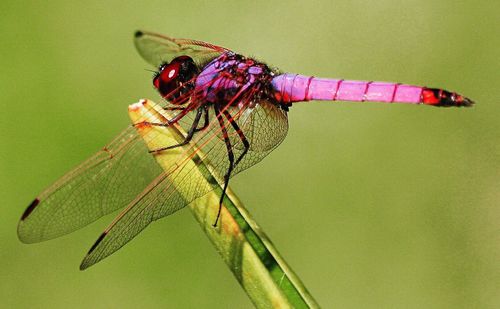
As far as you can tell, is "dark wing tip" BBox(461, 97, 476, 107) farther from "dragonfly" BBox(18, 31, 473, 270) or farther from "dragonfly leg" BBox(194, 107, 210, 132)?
"dragonfly leg" BBox(194, 107, 210, 132)

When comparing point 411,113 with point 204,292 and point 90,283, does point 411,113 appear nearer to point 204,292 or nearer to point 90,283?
point 204,292

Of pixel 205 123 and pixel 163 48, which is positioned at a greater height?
pixel 163 48

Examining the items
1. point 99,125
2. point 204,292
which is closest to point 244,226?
point 204,292

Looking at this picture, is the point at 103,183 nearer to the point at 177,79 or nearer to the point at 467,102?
the point at 177,79

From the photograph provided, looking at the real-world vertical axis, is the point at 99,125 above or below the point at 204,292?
above

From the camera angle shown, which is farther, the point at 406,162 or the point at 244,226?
the point at 406,162

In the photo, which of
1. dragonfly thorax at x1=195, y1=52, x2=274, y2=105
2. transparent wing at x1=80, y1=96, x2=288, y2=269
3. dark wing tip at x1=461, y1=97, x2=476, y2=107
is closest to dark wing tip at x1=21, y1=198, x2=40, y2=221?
transparent wing at x1=80, y1=96, x2=288, y2=269

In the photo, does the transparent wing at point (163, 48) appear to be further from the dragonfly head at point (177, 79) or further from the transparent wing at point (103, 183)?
the transparent wing at point (103, 183)

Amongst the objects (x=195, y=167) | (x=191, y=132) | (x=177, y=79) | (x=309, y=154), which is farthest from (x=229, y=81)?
(x=309, y=154)
